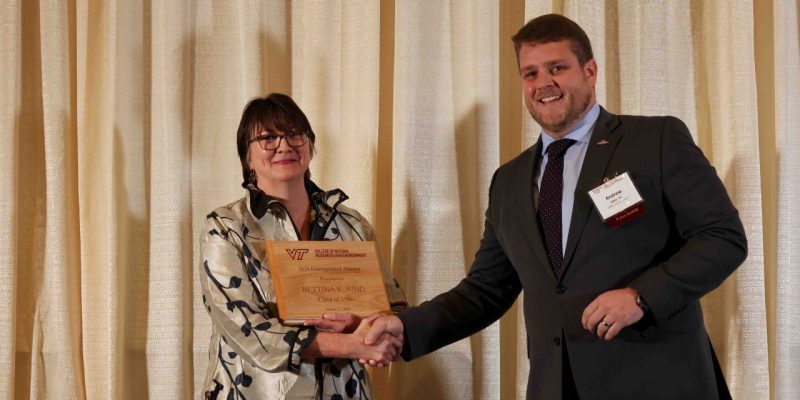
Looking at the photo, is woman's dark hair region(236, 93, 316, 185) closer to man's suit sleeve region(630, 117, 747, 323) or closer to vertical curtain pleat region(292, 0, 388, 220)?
vertical curtain pleat region(292, 0, 388, 220)

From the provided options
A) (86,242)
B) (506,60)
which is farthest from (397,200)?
(86,242)

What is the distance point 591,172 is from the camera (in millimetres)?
2121

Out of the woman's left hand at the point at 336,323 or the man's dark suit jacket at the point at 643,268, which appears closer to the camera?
the man's dark suit jacket at the point at 643,268

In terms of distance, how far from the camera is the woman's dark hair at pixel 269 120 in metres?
2.42

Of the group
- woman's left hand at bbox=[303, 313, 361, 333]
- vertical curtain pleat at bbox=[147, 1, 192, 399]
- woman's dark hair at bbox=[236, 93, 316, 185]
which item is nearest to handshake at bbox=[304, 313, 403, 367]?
woman's left hand at bbox=[303, 313, 361, 333]

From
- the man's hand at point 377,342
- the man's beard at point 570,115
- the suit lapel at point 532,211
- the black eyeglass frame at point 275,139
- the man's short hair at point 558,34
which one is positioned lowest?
the man's hand at point 377,342

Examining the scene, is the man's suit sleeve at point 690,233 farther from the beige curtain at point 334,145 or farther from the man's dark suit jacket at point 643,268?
the beige curtain at point 334,145

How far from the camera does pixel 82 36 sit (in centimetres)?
298

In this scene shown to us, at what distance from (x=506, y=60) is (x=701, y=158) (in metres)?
1.09

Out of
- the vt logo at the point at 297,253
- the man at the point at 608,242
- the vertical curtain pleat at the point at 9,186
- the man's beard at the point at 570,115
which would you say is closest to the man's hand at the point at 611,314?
the man at the point at 608,242

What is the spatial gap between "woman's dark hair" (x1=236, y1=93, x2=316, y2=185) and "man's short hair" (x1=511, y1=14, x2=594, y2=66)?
2.09 ft

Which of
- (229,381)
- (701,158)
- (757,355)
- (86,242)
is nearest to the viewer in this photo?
(701,158)

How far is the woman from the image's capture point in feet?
7.25

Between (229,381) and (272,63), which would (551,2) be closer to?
(272,63)
